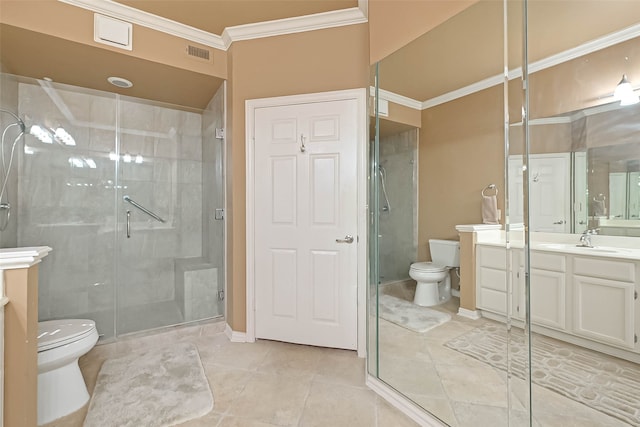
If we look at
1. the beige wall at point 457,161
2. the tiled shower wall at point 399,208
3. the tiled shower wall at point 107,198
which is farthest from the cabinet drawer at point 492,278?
the tiled shower wall at point 107,198

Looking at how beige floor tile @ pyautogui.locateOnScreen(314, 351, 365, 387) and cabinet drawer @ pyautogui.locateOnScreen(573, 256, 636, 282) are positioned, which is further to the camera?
beige floor tile @ pyautogui.locateOnScreen(314, 351, 365, 387)

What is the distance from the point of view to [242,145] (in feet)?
8.14

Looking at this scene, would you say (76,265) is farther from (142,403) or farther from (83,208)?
(142,403)

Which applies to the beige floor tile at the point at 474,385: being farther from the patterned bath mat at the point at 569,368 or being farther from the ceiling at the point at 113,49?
the ceiling at the point at 113,49

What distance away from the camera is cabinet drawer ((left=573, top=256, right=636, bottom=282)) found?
137cm

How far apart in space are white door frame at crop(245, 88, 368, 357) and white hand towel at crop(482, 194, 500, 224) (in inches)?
32.6

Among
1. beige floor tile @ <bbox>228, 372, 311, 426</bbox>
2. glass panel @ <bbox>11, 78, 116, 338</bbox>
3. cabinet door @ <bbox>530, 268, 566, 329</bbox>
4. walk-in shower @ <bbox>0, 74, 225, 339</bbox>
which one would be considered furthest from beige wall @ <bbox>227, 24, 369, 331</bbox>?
cabinet door @ <bbox>530, 268, 566, 329</bbox>

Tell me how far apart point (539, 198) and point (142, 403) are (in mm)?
2338

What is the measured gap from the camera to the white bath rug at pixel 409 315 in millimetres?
1601

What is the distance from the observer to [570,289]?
1479 mm

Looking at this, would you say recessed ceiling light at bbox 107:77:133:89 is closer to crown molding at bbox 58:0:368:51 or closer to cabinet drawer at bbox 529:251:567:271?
crown molding at bbox 58:0:368:51

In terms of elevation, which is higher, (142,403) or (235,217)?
(235,217)

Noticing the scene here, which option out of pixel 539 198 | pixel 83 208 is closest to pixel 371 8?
pixel 539 198

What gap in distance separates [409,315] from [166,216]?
284cm
